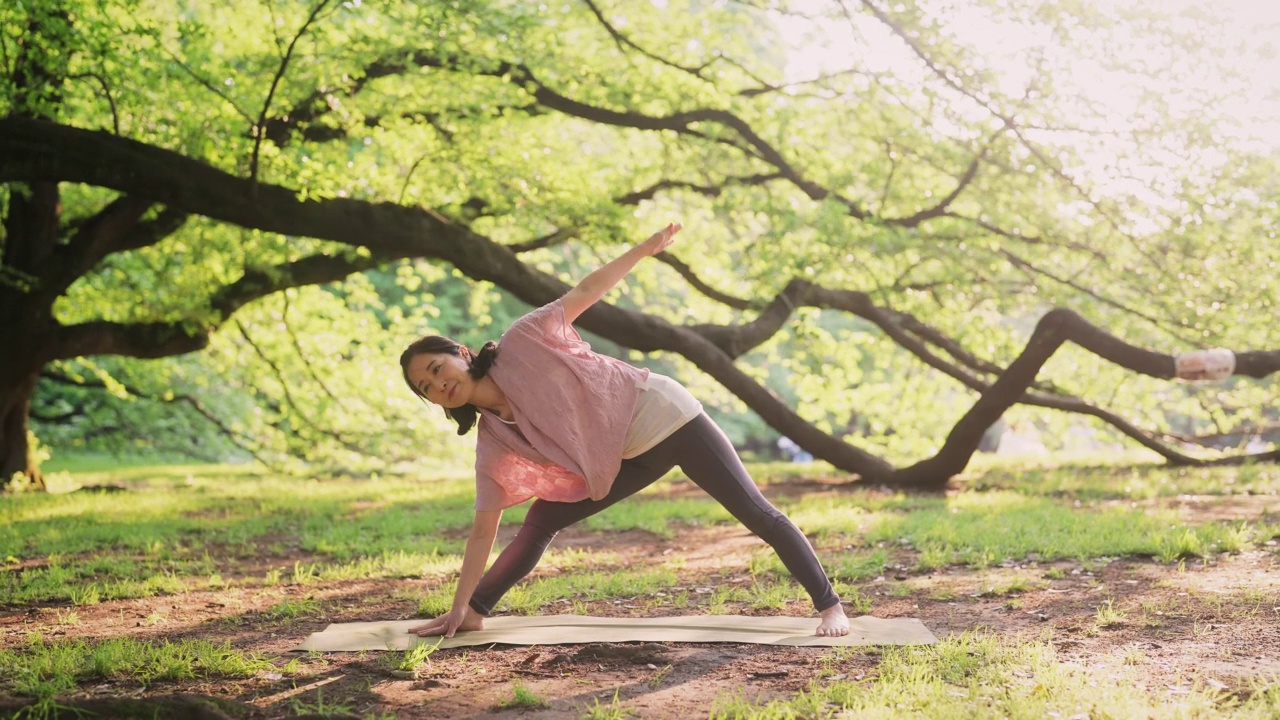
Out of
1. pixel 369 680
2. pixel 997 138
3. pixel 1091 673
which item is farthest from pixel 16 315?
pixel 1091 673

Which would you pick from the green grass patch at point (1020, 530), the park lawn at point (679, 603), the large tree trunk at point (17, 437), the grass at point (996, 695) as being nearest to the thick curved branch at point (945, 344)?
the park lawn at point (679, 603)

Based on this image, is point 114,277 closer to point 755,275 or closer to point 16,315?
point 16,315

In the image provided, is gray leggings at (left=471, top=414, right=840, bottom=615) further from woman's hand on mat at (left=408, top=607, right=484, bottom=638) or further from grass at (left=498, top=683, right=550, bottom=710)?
grass at (left=498, top=683, right=550, bottom=710)

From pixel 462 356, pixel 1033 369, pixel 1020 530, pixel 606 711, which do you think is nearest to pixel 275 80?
pixel 462 356

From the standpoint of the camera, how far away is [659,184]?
13.7 m

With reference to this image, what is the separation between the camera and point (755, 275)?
12.6m

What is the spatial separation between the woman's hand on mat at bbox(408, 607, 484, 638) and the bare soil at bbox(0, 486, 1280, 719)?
0.24 m

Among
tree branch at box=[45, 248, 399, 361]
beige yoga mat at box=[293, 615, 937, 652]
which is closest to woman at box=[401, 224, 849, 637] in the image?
beige yoga mat at box=[293, 615, 937, 652]

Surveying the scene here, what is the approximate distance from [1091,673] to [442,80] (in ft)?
28.1

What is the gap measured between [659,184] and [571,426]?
9.43 metres

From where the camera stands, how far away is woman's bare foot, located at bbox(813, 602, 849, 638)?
472 centimetres

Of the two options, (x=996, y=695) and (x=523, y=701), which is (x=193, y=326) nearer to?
(x=523, y=701)

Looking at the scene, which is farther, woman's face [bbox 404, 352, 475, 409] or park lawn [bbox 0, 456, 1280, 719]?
woman's face [bbox 404, 352, 475, 409]

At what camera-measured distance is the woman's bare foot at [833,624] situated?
186 inches
